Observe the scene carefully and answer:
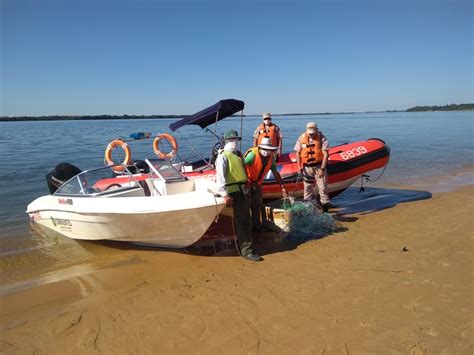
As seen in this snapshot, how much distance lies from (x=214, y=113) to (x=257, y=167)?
2.50 metres

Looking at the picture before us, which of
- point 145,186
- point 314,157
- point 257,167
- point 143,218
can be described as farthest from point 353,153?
point 143,218

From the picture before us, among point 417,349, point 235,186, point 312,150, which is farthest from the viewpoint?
point 312,150

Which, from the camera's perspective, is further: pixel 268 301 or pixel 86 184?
pixel 86 184

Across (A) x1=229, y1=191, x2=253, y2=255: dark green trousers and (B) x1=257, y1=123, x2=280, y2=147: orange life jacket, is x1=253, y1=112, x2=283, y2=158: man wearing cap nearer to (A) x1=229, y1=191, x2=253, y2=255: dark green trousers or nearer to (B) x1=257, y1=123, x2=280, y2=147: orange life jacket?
(B) x1=257, y1=123, x2=280, y2=147: orange life jacket

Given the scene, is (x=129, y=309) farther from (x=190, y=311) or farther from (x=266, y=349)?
(x=266, y=349)

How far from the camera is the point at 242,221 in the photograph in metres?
5.22

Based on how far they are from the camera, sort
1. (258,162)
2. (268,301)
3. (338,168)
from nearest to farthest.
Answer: (268,301) < (258,162) < (338,168)

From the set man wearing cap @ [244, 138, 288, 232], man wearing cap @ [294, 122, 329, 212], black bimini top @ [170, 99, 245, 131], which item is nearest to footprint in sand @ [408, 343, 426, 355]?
man wearing cap @ [244, 138, 288, 232]

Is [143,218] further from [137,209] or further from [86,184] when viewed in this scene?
[86,184]

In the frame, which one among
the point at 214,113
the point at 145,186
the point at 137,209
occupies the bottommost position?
the point at 137,209

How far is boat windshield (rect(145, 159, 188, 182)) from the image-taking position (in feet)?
21.0

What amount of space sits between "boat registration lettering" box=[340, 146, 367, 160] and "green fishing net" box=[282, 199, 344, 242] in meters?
2.24

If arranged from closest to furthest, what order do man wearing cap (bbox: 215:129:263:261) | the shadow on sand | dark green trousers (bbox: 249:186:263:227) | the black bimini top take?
1. man wearing cap (bbox: 215:129:263:261)
2. the shadow on sand
3. dark green trousers (bbox: 249:186:263:227)
4. the black bimini top

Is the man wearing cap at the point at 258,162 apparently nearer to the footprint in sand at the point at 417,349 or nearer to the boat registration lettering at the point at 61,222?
the footprint in sand at the point at 417,349
